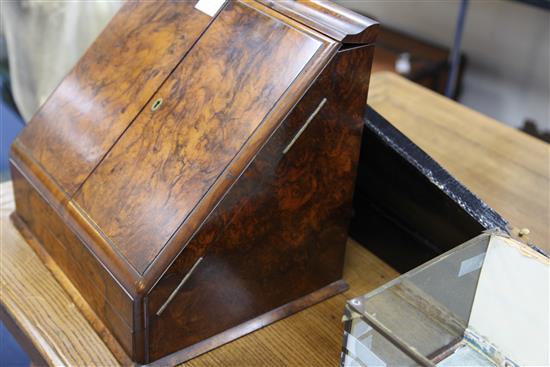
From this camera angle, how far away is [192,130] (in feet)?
3.36

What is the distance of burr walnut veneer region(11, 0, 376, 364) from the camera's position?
3.16ft

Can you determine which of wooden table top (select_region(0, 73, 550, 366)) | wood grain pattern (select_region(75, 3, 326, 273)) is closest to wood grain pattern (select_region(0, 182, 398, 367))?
wooden table top (select_region(0, 73, 550, 366))

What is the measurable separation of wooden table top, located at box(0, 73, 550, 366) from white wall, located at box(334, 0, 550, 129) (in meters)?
1.81

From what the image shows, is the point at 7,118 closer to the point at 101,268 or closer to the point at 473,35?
the point at 101,268

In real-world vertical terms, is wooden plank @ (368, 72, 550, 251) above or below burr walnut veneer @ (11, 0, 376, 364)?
above

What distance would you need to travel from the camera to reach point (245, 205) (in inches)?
38.9

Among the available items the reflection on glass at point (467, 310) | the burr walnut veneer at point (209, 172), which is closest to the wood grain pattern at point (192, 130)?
the burr walnut veneer at point (209, 172)

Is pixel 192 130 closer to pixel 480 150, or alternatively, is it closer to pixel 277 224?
pixel 277 224

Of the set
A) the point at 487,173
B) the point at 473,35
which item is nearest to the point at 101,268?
the point at 487,173

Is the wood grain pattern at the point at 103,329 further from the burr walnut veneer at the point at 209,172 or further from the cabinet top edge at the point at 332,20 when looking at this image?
the cabinet top edge at the point at 332,20

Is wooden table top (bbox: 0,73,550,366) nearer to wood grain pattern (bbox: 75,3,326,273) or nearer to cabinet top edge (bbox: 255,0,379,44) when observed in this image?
wood grain pattern (bbox: 75,3,326,273)

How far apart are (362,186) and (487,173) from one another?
0.34m

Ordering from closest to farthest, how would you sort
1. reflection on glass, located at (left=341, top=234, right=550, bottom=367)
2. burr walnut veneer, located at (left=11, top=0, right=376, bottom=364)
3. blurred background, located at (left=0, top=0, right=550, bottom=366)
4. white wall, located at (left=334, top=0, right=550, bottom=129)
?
reflection on glass, located at (left=341, top=234, right=550, bottom=367)
burr walnut veneer, located at (left=11, top=0, right=376, bottom=364)
blurred background, located at (left=0, top=0, right=550, bottom=366)
white wall, located at (left=334, top=0, right=550, bottom=129)

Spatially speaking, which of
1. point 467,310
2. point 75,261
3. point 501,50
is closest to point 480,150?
point 467,310
